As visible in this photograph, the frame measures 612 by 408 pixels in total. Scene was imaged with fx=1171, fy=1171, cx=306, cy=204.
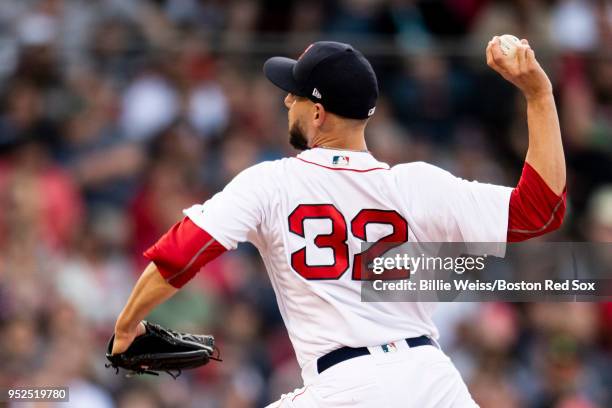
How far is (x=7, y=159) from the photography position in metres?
9.66

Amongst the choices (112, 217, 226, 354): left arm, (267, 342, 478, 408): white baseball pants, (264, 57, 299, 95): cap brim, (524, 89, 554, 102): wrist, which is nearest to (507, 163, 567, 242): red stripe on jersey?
(524, 89, 554, 102): wrist

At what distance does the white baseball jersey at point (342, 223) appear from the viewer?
4191mm

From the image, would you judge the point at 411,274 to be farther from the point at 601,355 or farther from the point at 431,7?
the point at 431,7

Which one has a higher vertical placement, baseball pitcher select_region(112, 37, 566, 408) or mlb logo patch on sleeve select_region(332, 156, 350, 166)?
mlb logo patch on sleeve select_region(332, 156, 350, 166)

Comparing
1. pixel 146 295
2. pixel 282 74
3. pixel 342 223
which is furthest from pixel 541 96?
pixel 146 295

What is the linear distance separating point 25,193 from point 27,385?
8.25 ft

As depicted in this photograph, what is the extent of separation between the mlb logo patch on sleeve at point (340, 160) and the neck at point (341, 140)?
2.8 inches

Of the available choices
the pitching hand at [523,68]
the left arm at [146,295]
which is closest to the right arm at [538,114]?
the pitching hand at [523,68]

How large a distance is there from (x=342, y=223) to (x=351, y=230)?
0.04 m

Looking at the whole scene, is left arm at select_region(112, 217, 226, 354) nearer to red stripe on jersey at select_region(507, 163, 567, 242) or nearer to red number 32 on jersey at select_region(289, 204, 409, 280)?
red number 32 on jersey at select_region(289, 204, 409, 280)

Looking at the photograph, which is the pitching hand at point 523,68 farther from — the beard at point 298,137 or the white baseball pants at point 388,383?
the white baseball pants at point 388,383

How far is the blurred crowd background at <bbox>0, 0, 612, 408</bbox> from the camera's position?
8.78 metres

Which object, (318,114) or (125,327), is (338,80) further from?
(125,327)

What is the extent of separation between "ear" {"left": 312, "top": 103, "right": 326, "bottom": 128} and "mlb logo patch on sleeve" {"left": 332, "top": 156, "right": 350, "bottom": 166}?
16 cm
